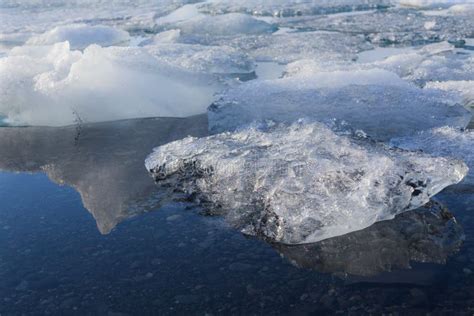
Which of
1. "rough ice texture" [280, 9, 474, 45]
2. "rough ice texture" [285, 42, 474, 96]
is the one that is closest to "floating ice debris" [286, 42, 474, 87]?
"rough ice texture" [285, 42, 474, 96]

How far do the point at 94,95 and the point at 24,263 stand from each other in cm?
237

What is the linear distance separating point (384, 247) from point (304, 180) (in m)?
0.61

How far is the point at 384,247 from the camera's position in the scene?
7.80 feet

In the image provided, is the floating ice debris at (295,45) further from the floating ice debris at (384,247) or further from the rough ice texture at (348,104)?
the floating ice debris at (384,247)

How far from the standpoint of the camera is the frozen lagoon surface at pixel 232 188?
216 cm

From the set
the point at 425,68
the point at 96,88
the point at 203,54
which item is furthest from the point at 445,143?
the point at 203,54

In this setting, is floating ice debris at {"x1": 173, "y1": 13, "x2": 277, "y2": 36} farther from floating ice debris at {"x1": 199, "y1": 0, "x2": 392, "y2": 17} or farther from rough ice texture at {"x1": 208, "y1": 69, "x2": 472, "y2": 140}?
rough ice texture at {"x1": 208, "y1": 69, "x2": 472, "y2": 140}

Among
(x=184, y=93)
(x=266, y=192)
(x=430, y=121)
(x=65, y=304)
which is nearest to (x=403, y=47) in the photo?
(x=430, y=121)

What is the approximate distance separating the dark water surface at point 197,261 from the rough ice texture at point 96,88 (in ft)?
4.70

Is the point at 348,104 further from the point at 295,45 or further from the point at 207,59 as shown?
the point at 295,45

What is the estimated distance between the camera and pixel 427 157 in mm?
2920

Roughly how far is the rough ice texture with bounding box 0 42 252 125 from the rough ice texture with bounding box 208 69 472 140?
0.44 m

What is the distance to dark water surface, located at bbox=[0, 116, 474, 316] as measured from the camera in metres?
2.07

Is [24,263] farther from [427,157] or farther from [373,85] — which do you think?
[373,85]
